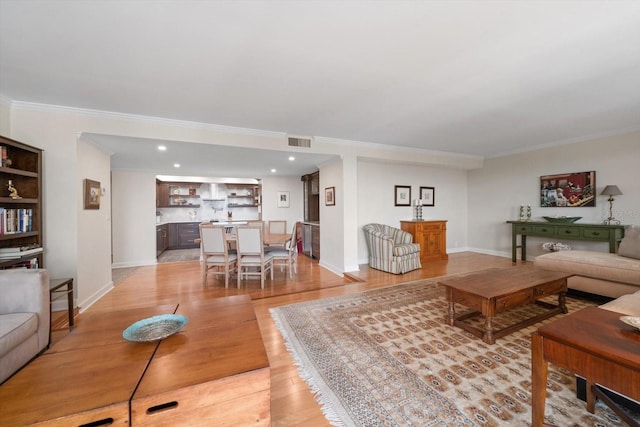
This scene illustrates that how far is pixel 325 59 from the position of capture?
2014mm

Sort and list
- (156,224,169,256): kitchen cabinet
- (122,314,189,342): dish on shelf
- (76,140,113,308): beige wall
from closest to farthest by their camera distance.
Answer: (122,314,189,342): dish on shelf
(76,140,113,308): beige wall
(156,224,169,256): kitchen cabinet

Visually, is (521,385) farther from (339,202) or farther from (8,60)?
(8,60)

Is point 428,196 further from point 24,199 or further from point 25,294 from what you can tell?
point 24,199

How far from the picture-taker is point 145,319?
1515mm

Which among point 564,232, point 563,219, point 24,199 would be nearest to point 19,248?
point 24,199

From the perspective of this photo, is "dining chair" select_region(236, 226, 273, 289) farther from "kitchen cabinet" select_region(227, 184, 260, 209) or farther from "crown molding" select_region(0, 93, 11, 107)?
"kitchen cabinet" select_region(227, 184, 260, 209)

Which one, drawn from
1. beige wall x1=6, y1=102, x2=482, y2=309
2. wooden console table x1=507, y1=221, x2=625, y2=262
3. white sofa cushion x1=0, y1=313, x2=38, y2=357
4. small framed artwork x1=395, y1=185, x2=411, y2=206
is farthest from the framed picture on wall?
white sofa cushion x1=0, y1=313, x2=38, y2=357

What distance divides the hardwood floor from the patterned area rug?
4.6 inches

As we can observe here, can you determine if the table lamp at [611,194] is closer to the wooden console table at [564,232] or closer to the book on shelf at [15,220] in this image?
the wooden console table at [564,232]

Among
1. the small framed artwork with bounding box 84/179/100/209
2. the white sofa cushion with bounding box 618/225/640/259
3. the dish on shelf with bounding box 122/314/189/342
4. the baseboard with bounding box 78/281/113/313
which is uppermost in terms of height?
the small framed artwork with bounding box 84/179/100/209

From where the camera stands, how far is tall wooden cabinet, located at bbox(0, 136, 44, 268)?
2.39 metres

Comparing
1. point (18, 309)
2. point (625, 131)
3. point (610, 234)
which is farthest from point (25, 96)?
point (625, 131)

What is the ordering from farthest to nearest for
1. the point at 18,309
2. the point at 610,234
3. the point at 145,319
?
1. the point at 610,234
2. the point at 18,309
3. the point at 145,319

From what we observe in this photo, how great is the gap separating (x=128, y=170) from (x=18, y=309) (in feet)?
14.9
